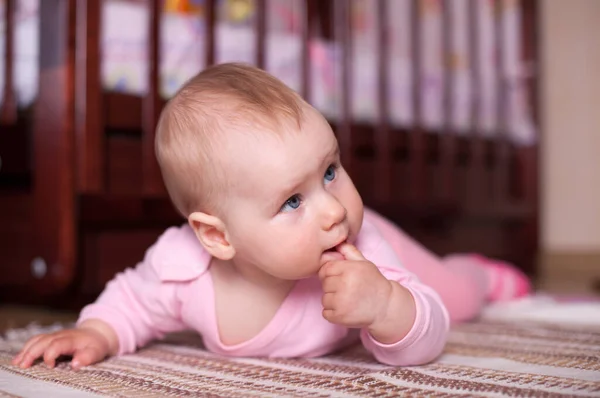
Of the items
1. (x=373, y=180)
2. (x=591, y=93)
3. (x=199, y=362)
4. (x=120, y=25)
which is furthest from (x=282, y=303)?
(x=591, y=93)

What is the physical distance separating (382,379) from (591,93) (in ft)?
6.67

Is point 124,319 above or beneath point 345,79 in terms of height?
beneath

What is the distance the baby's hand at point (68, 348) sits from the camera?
0.86m

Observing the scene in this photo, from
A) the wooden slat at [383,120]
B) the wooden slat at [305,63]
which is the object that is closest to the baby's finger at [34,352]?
the wooden slat at [305,63]

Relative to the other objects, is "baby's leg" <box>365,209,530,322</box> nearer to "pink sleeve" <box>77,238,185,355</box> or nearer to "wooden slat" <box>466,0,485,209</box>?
"pink sleeve" <box>77,238,185,355</box>

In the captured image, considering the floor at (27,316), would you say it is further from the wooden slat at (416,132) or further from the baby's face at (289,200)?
the wooden slat at (416,132)

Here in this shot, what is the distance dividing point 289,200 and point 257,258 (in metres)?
0.07

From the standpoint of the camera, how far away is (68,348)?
0.87m

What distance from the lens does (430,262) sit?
1.17 metres

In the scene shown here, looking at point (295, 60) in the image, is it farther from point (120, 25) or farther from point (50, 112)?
point (50, 112)

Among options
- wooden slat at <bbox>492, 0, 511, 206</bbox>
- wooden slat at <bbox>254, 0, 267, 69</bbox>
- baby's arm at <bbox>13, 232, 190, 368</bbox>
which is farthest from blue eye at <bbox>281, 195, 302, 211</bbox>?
wooden slat at <bbox>492, 0, 511, 206</bbox>

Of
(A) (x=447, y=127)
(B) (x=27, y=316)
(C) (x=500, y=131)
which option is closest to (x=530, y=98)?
(C) (x=500, y=131)

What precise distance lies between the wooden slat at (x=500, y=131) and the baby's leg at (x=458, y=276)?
0.91 meters

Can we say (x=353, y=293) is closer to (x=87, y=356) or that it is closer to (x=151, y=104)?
(x=87, y=356)
